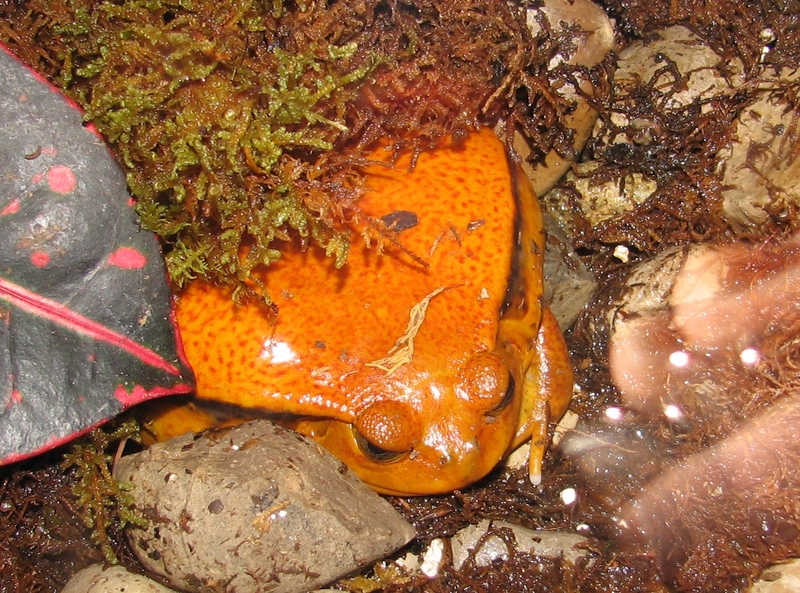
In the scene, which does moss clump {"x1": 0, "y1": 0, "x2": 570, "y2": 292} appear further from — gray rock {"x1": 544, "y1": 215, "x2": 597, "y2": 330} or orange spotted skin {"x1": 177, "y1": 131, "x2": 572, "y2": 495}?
gray rock {"x1": 544, "y1": 215, "x2": 597, "y2": 330}

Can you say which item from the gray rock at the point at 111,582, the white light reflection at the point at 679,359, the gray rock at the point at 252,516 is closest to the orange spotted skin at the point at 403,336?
the gray rock at the point at 252,516

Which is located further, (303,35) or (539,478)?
(539,478)

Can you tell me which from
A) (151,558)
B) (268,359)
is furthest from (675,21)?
(151,558)

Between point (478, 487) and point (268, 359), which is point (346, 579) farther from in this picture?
point (268, 359)

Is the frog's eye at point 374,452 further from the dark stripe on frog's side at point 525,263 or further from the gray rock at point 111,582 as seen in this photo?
the gray rock at point 111,582

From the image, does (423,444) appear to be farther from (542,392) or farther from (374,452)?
(542,392)

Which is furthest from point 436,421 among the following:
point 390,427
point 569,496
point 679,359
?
point 679,359
